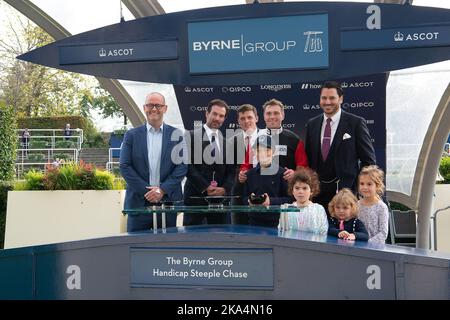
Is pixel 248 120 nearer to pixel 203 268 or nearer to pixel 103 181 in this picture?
pixel 203 268

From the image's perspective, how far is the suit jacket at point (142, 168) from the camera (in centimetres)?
710

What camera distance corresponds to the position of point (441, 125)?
1125 centimetres

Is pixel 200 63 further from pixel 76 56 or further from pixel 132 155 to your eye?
pixel 132 155

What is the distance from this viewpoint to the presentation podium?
4059mm

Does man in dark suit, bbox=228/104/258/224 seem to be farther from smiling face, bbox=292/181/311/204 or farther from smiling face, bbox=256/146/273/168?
smiling face, bbox=292/181/311/204

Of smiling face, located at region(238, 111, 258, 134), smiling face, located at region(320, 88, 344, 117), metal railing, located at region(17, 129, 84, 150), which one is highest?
metal railing, located at region(17, 129, 84, 150)

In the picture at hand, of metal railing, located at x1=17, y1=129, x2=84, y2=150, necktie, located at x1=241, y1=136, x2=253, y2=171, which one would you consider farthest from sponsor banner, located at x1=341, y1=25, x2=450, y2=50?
metal railing, located at x1=17, y1=129, x2=84, y2=150

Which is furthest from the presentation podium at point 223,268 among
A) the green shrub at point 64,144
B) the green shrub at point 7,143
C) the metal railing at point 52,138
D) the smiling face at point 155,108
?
the green shrub at point 64,144

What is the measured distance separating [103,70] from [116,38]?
0.31 metres

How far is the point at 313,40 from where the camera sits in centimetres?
588

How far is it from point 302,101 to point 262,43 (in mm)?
4176

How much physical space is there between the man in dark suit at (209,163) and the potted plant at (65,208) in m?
4.73

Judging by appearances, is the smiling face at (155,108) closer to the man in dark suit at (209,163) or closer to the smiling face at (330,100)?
the man in dark suit at (209,163)

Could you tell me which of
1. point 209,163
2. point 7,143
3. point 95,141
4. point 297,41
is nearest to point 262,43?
point 297,41
